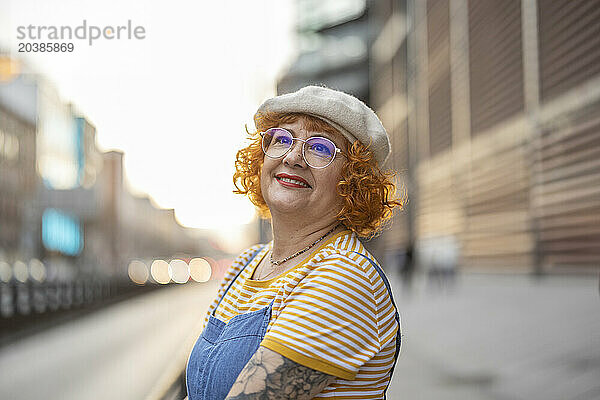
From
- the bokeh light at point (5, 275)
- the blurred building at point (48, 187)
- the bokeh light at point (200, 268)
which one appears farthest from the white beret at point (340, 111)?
the bokeh light at point (200, 268)

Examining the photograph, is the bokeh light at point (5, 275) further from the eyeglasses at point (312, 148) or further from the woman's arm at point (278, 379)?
the woman's arm at point (278, 379)

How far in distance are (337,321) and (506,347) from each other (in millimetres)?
8982

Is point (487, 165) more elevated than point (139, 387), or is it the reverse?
point (487, 165)

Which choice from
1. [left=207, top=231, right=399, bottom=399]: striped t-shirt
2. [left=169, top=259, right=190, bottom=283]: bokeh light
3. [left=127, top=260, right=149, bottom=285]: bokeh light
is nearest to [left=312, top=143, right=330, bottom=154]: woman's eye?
[left=207, top=231, right=399, bottom=399]: striped t-shirt

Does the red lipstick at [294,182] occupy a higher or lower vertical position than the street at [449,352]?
higher

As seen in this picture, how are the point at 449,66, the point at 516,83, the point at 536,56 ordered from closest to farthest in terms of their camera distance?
the point at 536,56
the point at 516,83
the point at 449,66

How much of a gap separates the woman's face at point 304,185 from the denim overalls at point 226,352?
0.31m

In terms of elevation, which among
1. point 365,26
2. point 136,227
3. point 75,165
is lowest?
point 136,227

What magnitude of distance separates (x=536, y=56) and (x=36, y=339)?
14367 millimetres

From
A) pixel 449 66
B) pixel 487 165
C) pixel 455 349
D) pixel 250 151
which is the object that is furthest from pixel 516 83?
pixel 250 151

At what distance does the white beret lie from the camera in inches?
79.0

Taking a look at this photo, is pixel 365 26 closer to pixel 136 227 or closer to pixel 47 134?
pixel 47 134

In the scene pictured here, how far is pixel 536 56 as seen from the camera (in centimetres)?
2066

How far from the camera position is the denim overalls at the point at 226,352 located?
186 centimetres
